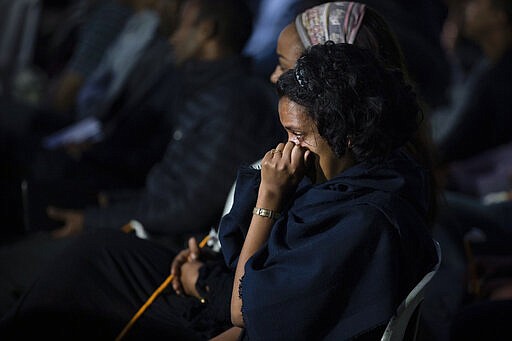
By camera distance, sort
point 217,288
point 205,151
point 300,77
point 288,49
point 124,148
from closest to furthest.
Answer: point 300,77, point 217,288, point 288,49, point 205,151, point 124,148

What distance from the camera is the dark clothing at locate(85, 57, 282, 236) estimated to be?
2.90m

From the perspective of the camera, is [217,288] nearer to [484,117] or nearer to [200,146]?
[200,146]

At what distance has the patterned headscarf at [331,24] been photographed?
220 centimetres

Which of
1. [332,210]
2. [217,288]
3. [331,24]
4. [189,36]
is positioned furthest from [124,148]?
[332,210]

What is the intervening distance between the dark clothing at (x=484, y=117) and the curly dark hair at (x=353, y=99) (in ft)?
7.47

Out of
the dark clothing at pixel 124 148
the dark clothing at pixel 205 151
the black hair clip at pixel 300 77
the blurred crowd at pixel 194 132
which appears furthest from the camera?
the dark clothing at pixel 124 148

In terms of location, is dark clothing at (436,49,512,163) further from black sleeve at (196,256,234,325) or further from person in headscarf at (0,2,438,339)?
black sleeve at (196,256,234,325)

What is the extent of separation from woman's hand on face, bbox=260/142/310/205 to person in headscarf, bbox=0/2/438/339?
335mm

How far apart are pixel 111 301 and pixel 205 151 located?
0.91m

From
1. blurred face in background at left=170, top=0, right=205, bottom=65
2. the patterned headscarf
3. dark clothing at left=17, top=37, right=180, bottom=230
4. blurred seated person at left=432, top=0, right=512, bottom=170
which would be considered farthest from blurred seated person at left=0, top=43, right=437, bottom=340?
blurred seated person at left=432, top=0, right=512, bottom=170

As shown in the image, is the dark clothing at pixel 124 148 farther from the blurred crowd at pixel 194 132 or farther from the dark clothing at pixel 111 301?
the dark clothing at pixel 111 301

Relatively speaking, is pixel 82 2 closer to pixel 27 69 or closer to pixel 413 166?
pixel 27 69

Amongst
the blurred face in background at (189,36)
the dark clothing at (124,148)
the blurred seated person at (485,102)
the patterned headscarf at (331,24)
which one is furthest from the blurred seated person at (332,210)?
the blurred seated person at (485,102)

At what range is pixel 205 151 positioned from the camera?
2.94 metres
